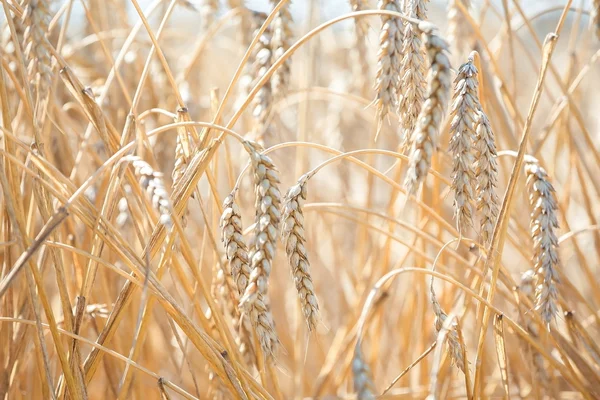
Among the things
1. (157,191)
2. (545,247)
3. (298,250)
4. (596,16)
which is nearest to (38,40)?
(157,191)

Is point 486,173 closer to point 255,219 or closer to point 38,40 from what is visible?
point 255,219

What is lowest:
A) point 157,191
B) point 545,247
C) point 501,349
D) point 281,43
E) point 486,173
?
point 501,349

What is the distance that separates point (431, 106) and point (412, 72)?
128 millimetres

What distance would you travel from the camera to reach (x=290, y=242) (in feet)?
2.31

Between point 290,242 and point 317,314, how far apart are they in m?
0.09

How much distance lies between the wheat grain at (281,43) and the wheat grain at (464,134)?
0.38 metres

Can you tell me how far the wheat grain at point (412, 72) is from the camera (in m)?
0.70

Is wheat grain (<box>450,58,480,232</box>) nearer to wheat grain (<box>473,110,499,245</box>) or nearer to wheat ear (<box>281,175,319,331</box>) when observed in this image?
wheat grain (<box>473,110,499,245</box>)

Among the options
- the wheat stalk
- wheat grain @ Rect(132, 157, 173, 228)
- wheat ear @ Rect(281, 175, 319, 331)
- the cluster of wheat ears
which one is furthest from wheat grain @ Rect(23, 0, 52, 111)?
the wheat stalk

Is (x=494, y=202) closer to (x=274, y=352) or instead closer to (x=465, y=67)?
(x=465, y=67)

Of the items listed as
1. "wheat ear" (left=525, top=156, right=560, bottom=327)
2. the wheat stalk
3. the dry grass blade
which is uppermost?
the wheat stalk

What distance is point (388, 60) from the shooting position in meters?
0.74

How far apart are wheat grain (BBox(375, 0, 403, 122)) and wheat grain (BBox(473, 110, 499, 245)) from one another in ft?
0.37

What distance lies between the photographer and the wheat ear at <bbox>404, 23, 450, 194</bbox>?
58 centimetres
